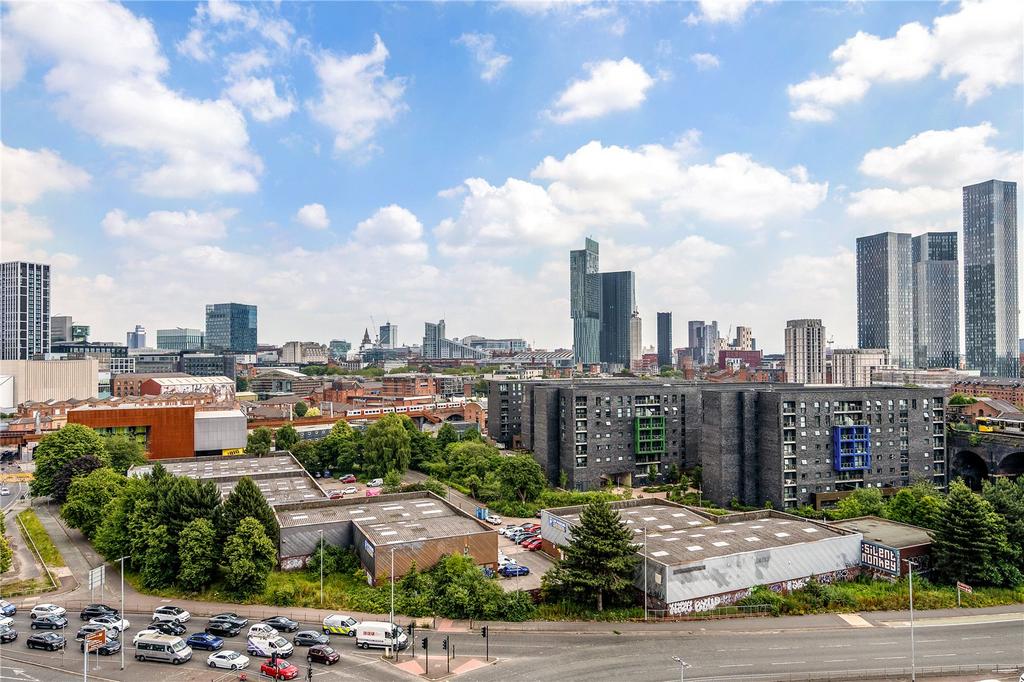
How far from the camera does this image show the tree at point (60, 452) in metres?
70.7

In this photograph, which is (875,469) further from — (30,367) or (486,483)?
(30,367)

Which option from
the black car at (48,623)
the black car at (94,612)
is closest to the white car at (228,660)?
the black car at (94,612)

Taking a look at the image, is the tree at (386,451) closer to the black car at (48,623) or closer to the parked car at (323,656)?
the black car at (48,623)

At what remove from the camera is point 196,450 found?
95.4m

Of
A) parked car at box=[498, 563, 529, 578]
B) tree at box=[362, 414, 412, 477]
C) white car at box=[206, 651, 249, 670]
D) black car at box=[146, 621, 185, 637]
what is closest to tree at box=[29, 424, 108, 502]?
tree at box=[362, 414, 412, 477]

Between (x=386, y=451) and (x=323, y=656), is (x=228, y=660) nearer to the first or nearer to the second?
(x=323, y=656)

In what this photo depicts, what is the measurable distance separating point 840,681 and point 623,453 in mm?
49695

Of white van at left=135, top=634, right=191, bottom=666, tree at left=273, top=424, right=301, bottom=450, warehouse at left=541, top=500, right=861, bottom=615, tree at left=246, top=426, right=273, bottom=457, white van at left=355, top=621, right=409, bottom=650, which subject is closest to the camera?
white van at left=135, top=634, right=191, bottom=666

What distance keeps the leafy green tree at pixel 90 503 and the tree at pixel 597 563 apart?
4072 cm

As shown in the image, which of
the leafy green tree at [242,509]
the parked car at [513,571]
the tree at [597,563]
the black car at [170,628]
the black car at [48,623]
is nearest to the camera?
the black car at [170,628]

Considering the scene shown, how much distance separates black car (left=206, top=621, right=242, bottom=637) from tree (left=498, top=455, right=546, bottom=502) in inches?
1517

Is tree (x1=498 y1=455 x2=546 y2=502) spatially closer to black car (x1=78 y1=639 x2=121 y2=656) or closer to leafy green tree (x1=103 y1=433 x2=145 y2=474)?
black car (x1=78 y1=639 x2=121 y2=656)

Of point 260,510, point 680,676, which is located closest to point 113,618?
point 260,510

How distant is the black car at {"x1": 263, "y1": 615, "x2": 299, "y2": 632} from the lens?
120ft
